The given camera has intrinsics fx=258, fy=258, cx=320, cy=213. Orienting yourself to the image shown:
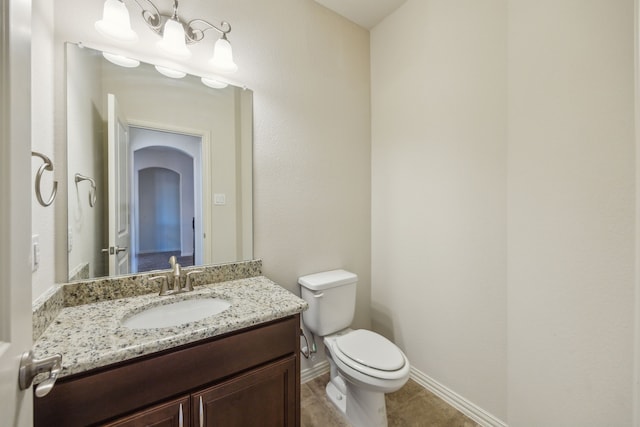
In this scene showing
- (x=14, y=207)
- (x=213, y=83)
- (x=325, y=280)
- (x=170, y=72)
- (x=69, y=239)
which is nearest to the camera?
(x=14, y=207)

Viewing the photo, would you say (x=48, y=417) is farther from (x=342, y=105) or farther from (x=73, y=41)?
(x=342, y=105)

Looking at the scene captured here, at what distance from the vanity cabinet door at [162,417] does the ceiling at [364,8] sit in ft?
7.66

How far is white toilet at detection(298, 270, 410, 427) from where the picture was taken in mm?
1286

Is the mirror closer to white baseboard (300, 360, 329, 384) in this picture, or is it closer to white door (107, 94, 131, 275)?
white door (107, 94, 131, 275)

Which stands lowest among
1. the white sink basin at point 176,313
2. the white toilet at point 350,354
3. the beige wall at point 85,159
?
the white toilet at point 350,354

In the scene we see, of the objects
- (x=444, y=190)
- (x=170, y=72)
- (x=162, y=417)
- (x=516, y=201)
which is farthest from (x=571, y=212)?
(x=170, y=72)

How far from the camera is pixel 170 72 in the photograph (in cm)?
131

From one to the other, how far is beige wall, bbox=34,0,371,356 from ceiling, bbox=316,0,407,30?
55 mm

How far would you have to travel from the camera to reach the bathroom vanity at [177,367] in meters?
0.73

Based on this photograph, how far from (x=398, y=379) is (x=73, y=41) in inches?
83.5

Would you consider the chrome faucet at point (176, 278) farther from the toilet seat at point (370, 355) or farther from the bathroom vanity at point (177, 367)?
the toilet seat at point (370, 355)

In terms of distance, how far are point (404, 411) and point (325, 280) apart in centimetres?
91

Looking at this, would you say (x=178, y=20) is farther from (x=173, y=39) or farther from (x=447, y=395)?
(x=447, y=395)

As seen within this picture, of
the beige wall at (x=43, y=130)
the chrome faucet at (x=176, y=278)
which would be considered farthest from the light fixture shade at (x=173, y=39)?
the chrome faucet at (x=176, y=278)
